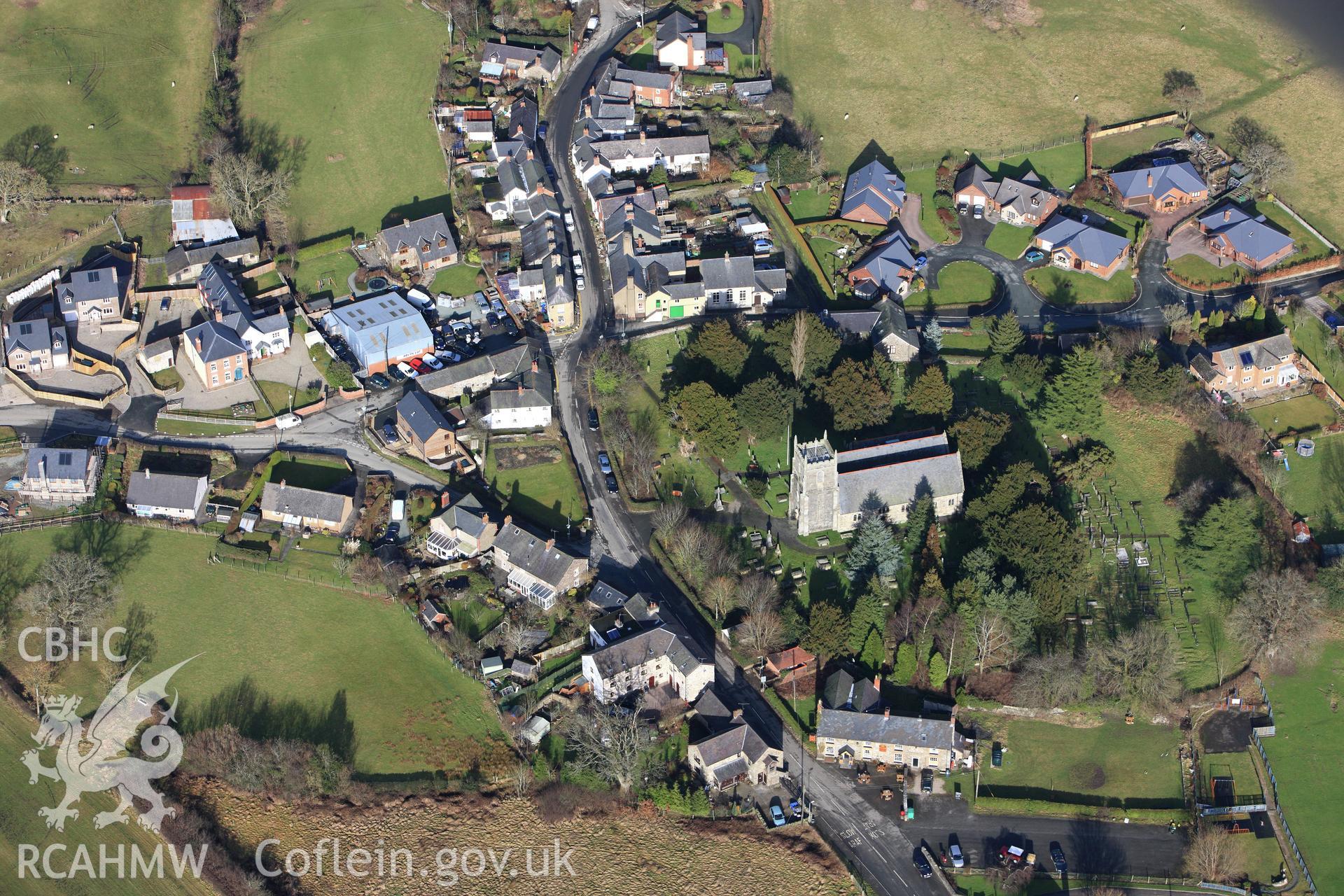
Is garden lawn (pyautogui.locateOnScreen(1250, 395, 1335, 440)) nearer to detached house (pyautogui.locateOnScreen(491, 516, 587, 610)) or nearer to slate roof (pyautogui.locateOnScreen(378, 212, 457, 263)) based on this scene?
detached house (pyautogui.locateOnScreen(491, 516, 587, 610))

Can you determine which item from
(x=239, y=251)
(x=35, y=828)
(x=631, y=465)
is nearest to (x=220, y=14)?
(x=239, y=251)

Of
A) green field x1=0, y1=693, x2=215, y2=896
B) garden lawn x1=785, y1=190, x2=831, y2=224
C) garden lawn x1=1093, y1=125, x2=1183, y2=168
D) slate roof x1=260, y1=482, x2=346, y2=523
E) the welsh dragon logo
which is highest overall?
garden lawn x1=1093, y1=125, x2=1183, y2=168

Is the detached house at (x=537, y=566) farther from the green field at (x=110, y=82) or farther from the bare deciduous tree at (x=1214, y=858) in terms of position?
the green field at (x=110, y=82)

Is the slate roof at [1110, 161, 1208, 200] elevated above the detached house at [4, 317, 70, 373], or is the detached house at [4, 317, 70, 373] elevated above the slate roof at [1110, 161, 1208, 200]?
the slate roof at [1110, 161, 1208, 200]

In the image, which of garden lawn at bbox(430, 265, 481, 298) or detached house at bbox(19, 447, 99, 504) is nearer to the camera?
detached house at bbox(19, 447, 99, 504)

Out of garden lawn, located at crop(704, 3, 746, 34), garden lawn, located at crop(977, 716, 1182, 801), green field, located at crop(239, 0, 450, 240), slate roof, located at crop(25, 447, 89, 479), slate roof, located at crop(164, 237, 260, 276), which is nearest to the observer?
garden lawn, located at crop(977, 716, 1182, 801)

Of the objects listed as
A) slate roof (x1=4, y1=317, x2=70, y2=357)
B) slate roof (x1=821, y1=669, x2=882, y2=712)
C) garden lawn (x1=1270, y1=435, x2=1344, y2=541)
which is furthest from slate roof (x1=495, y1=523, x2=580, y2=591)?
garden lawn (x1=1270, y1=435, x2=1344, y2=541)

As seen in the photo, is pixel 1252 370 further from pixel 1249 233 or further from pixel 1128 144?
pixel 1128 144

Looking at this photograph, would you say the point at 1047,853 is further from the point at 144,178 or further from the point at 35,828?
the point at 144,178
